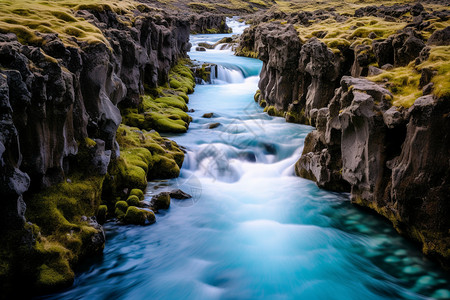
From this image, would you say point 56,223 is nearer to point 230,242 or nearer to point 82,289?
point 82,289

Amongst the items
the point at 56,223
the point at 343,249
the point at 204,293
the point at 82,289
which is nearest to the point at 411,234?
the point at 343,249

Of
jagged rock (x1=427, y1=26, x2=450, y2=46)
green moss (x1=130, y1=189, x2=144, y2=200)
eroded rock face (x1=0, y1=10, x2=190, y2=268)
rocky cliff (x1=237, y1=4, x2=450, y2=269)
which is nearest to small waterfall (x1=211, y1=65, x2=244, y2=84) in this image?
rocky cliff (x1=237, y1=4, x2=450, y2=269)

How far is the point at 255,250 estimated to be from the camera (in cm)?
1103

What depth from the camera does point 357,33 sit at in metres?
23.2

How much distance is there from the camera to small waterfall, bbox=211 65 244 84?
43.0 meters

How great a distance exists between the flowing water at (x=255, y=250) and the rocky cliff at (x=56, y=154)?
3.54 feet

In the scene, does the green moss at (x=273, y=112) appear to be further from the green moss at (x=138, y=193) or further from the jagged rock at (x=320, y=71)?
the green moss at (x=138, y=193)

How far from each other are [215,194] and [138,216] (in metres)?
4.72

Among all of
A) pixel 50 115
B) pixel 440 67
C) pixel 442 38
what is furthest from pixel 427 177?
pixel 50 115

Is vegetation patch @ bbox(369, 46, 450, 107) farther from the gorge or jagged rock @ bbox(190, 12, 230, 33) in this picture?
jagged rock @ bbox(190, 12, 230, 33)

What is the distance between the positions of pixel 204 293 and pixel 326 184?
8.66 m

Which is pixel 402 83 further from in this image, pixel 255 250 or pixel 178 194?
pixel 178 194

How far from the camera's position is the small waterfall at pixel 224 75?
4295cm

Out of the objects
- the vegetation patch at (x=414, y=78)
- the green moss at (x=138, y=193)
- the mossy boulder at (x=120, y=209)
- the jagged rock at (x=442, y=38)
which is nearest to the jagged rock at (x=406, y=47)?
the jagged rock at (x=442, y=38)
